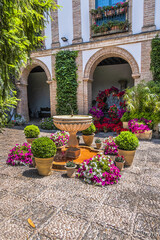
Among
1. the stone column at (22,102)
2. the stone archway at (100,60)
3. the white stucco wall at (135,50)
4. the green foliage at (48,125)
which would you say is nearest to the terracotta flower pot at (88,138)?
the stone archway at (100,60)

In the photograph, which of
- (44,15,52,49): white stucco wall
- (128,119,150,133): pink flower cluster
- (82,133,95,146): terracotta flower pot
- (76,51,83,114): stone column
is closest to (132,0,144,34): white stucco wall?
(76,51,83,114): stone column

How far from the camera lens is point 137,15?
750 centimetres

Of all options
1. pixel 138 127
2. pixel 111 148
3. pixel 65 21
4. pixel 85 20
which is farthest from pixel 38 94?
pixel 111 148

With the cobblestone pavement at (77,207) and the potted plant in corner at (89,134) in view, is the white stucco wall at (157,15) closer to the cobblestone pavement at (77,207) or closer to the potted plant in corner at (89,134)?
the potted plant in corner at (89,134)

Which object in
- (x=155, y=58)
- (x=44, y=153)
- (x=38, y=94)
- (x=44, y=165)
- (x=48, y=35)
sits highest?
(x=48, y=35)

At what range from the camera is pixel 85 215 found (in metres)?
2.09

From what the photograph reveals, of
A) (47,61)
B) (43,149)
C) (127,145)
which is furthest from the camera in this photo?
(47,61)

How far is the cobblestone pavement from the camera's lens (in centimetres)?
182

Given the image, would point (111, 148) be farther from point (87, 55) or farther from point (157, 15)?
point (157, 15)

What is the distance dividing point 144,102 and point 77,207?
5.63 metres

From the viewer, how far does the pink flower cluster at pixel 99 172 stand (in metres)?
2.93

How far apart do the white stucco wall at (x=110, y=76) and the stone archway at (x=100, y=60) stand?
13.2ft

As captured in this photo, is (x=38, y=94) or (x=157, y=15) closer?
(x=157, y=15)

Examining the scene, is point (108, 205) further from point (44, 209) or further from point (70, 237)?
point (44, 209)
